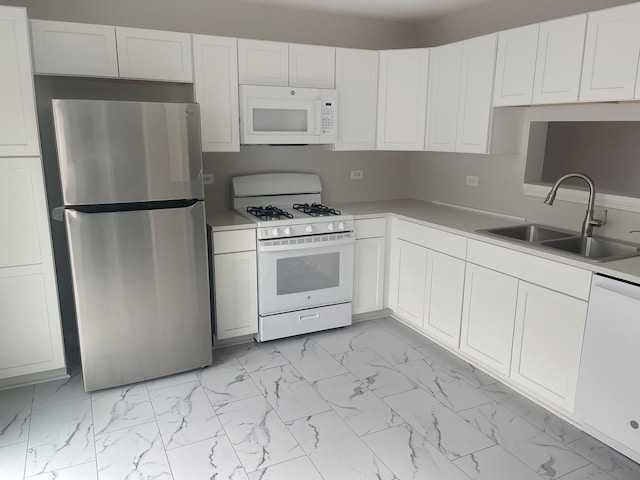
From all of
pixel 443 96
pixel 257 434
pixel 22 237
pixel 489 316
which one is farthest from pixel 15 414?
pixel 443 96

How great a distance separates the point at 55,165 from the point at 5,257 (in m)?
0.80

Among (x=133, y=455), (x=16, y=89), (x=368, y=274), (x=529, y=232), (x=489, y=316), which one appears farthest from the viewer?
(x=368, y=274)

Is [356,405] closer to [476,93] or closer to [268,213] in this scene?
[268,213]

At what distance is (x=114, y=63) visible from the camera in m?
2.87

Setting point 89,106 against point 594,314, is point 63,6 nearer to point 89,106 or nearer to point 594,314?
point 89,106

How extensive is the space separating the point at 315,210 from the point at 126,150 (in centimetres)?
147

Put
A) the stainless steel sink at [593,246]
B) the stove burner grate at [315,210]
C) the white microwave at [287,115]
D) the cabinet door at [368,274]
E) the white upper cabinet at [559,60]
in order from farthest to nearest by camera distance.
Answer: the cabinet door at [368,274], the stove burner grate at [315,210], the white microwave at [287,115], the stainless steel sink at [593,246], the white upper cabinet at [559,60]

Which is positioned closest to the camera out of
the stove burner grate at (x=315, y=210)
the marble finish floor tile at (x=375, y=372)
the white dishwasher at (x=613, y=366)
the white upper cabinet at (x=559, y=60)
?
the white dishwasher at (x=613, y=366)

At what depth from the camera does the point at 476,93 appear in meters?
3.22

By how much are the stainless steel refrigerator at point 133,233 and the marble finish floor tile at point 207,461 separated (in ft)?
2.48

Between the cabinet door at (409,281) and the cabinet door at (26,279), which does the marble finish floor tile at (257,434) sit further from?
the cabinet door at (409,281)

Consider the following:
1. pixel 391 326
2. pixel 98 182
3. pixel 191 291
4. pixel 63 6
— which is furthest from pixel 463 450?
pixel 63 6

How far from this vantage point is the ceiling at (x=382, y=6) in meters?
3.49

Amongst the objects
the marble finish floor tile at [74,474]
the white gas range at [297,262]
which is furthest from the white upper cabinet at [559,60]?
the marble finish floor tile at [74,474]
